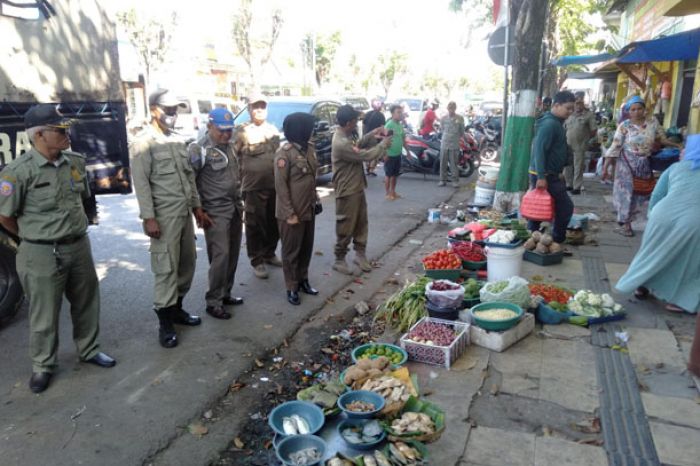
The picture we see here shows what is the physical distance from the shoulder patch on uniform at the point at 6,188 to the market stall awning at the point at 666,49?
982cm

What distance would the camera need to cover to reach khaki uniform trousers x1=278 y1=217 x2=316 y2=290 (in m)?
5.49

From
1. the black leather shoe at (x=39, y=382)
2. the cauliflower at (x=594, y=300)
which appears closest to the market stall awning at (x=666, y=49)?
the cauliflower at (x=594, y=300)

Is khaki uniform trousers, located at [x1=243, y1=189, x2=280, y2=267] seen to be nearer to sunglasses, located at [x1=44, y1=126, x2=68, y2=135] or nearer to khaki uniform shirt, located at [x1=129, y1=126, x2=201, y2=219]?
khaki uniform shirt, located at [x1=129, y1=126, x2=201, y2=219]

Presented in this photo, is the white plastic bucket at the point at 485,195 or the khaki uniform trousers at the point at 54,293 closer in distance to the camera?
the khaki uniform trousers at the point at 54,293

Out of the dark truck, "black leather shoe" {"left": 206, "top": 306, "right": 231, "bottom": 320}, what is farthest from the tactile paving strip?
the dark truck

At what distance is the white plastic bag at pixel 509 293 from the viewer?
4773 millimetres

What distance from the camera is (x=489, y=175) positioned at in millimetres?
9789

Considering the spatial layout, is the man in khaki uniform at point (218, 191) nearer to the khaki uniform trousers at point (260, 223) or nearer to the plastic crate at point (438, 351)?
the khaki uniform trousers at point (260, 223)

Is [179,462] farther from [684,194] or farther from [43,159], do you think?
[684,194]

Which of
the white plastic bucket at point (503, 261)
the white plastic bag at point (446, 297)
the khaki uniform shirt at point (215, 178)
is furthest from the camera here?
the white plastic bucket at point (503, 261)

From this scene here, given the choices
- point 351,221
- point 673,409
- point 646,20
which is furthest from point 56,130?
point 646,20

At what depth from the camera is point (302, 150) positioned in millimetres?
5488

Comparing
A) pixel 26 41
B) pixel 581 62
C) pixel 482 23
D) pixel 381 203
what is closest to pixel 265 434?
pixel 26 41

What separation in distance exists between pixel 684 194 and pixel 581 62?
31.8ft
